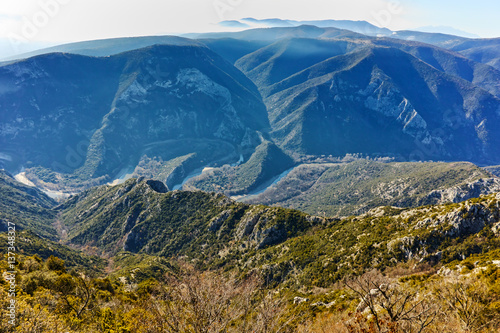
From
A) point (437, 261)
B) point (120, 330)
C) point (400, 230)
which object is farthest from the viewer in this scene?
point (400, 230)

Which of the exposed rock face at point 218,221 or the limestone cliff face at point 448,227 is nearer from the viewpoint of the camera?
the limestone cliff face at point 448,227

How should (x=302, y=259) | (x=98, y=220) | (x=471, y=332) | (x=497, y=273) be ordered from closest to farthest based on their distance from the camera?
(x=471, y=332) < (x=497, y=273) < (x=302, y=259) < (x=98, y=220)

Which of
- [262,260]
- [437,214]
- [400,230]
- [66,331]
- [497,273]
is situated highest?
[66,331]

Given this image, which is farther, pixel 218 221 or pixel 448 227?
pixel 218 221

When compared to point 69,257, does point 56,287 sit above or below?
above

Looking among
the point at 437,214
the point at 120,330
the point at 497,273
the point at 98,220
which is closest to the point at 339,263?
the point at 437,214

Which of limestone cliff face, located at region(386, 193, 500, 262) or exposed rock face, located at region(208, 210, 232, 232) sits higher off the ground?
limestone cliff face, located at region(386, 193, 500, 262)

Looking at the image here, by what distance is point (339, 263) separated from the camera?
84.4 meters

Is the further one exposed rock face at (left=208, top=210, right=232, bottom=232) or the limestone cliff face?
exposed rock face at (left=208, top=210, right=232, bottom=232)

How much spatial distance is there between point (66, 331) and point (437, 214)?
90.5 metres

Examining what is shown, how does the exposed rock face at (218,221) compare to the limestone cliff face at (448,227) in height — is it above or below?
below

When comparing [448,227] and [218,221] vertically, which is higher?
[448,227]

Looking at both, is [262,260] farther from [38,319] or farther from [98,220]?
[98,220]

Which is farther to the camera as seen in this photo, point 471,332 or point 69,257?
point 69,257
